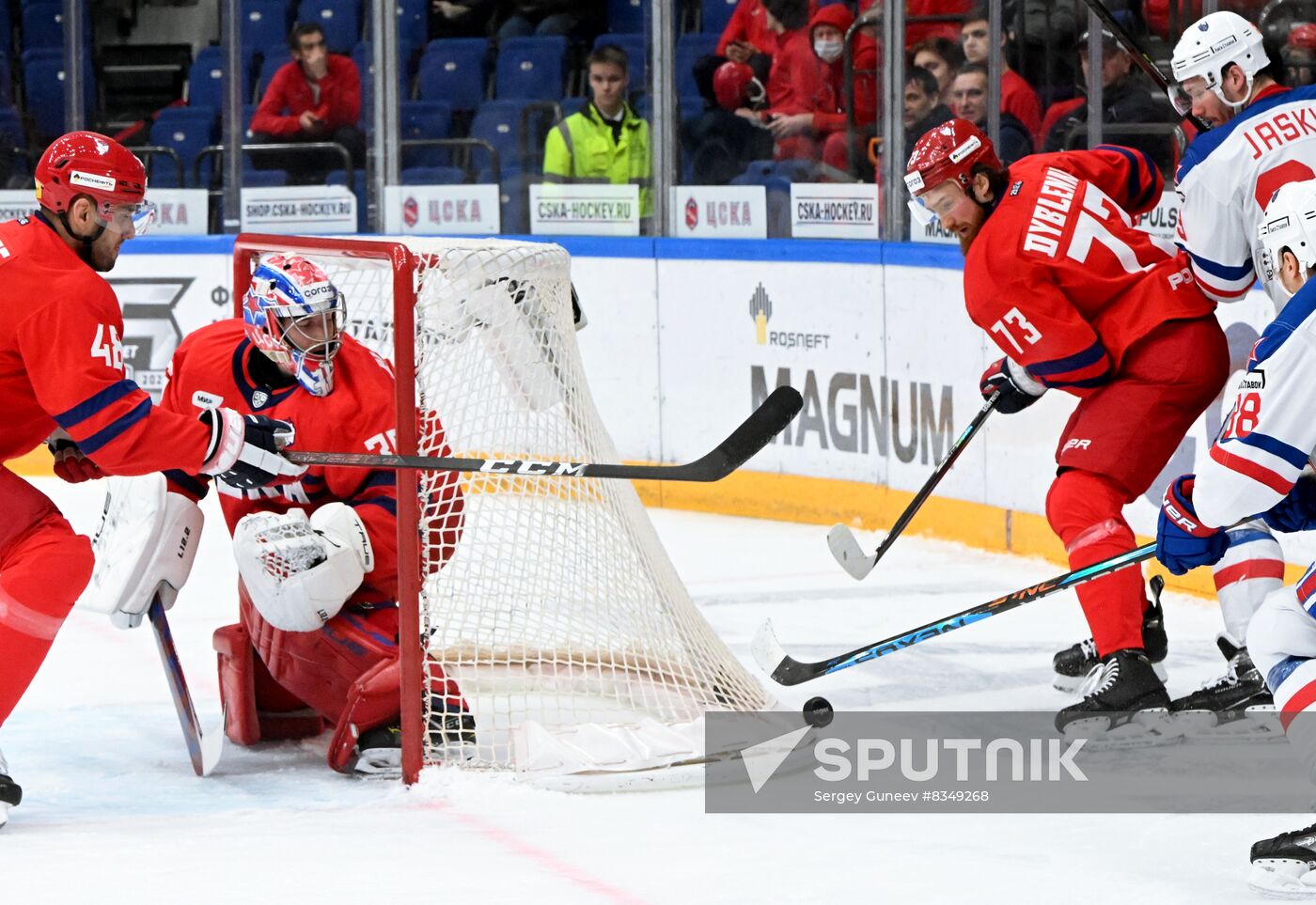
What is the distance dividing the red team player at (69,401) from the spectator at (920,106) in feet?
10.8

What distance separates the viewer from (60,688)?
4387 mm

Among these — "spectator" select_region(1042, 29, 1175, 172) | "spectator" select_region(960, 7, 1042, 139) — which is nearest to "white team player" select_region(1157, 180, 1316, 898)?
"spectator" select_region(1042, 29, 1175, 172)

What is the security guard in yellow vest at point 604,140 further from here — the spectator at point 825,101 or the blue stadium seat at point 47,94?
the blue stadium seat at point 47,94

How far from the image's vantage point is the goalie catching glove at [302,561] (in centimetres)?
351

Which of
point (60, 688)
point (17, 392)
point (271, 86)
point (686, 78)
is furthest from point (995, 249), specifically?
point (271, 86)

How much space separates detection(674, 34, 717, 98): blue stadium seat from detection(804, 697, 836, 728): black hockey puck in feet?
13.0

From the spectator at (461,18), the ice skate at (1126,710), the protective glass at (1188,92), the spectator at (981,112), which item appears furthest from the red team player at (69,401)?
the spectator at (461,18)

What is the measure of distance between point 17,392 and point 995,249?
6.22ft

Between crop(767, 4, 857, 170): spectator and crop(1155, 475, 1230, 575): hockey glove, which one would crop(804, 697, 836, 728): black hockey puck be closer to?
crop(1155, 475, 1230, 575): hockey glove

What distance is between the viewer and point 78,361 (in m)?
3.19

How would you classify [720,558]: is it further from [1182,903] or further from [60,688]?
[1182,903]

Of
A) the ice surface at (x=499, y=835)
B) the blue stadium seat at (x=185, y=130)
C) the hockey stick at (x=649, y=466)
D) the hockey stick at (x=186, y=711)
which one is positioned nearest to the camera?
the ice surface at (x=499, y=835)

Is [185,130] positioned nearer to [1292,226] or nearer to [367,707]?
[367,707]

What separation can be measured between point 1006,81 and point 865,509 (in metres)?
1.43
